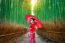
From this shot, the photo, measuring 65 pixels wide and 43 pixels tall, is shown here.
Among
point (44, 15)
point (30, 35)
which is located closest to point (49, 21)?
point (44, 15)

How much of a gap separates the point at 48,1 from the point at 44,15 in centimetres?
15

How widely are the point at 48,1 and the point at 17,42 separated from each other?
53cm

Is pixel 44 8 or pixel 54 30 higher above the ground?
pixel 44 8

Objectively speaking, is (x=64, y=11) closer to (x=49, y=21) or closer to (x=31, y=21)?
(x=49, y=21)

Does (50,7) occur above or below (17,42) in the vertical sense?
above

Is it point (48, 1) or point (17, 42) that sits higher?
point (48, 1)

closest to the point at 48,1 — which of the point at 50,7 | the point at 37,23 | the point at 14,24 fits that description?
the point at 50,7

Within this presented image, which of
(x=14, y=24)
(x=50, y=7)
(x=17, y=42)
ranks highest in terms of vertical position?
(x=50, y=7)

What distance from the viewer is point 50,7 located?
2.71 m

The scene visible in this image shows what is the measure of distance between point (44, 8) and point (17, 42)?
45cm

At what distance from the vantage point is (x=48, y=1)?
8.90 ft

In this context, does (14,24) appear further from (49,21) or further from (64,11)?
(64,11)

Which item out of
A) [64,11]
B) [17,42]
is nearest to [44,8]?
[64,11]

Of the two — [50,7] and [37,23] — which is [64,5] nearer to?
[50,7]
